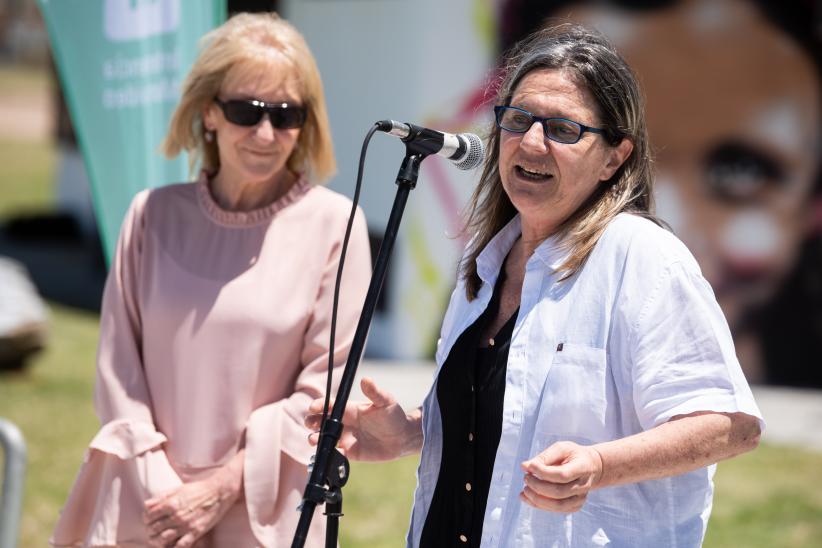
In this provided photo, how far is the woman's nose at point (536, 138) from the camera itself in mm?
2236

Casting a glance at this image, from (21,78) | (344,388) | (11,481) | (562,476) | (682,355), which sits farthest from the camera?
(21,78)

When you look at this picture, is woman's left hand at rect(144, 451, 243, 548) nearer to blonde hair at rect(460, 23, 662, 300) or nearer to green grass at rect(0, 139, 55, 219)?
blonde hair at rect(460, 23, 662, 300)

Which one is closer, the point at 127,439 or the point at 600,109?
the point at 600,109

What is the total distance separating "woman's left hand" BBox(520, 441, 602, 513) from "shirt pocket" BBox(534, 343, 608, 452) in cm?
18

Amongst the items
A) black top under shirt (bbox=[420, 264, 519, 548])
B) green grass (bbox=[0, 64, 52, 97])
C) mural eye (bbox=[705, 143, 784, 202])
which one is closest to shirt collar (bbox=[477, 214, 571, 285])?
black top under shirt (bbox=[420, 264, 519, 548])

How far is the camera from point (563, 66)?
88.7 inches

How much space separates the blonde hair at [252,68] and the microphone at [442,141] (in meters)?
0.81

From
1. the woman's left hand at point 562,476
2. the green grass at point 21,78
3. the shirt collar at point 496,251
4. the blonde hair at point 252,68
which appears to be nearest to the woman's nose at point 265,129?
the blonde hair at point 252,68

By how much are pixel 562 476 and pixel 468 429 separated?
1.68 ft

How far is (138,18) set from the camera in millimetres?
3596

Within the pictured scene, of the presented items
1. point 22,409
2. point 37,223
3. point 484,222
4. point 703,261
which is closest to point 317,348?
point 484,222

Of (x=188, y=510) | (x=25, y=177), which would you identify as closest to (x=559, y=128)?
(x=188, y=510)

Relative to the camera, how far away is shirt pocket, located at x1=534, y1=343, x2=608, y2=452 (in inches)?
83.1

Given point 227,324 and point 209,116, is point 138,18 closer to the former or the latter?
point 209,116
